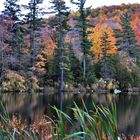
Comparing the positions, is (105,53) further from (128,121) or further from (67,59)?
(128,121)

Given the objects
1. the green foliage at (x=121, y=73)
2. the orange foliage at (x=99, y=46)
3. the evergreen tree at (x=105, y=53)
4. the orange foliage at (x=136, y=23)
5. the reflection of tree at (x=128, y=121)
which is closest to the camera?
the reflection of tree at (x=128, y=121)

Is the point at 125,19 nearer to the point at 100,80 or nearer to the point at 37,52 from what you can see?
the point at 100,80

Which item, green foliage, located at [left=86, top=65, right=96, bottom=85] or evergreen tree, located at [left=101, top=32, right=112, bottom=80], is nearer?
green foliage, located at [left=86, top=65, right=96, bottom=85]

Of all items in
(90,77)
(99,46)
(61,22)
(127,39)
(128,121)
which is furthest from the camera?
(127,39)

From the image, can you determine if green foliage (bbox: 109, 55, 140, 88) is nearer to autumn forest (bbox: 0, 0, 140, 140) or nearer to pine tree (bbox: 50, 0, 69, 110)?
autumn forest (bbox: 0, 0, 140, 140)

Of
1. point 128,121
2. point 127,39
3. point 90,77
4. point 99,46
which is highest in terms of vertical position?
point 127,39

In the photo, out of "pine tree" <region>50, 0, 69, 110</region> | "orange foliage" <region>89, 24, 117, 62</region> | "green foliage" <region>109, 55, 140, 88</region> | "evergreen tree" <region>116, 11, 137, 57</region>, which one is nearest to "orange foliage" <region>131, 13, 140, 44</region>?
"evergreen tree" <region>116, 11, 137, 57</region>

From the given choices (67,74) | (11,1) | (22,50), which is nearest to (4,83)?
(22,50)

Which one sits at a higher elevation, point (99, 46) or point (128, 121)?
point (99, 46)

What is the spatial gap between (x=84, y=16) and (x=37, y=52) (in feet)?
31.2

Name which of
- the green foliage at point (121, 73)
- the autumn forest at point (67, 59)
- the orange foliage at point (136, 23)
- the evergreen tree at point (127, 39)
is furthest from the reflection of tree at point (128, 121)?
the orange foliage at point (136, 23)

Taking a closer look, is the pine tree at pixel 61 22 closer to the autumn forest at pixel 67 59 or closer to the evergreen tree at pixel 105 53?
the autumn forest at pixel 67 59

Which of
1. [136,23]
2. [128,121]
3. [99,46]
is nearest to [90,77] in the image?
[99,46]

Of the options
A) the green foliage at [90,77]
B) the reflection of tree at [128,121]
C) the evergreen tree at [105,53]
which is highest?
the evergreen tree at [105,53]
